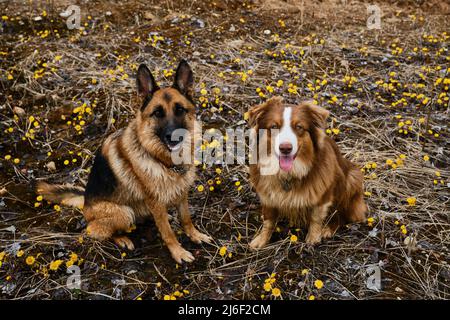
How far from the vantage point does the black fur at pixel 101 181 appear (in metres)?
3.72

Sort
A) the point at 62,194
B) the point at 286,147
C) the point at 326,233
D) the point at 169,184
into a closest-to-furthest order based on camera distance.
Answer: the point at 286,147 → the point at 169,184 → the point at 326,233 → the point at 62,194

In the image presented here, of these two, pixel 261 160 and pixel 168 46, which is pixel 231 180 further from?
pixel 168 46

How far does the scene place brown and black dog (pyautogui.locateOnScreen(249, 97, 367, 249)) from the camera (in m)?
3.20

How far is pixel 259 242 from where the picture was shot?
3.90 meters

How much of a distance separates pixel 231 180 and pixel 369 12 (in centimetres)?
628

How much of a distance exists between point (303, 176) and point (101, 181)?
2.02 m

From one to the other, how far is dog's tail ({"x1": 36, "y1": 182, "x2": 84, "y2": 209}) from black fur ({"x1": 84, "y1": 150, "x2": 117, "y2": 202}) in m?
0.47

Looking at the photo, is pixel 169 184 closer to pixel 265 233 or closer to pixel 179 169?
pixel 179 169

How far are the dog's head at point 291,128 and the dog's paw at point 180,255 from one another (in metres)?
1.40

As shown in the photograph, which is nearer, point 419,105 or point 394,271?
point 394,271

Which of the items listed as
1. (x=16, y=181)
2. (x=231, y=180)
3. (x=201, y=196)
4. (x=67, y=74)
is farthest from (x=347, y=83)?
(x=16, y=181)

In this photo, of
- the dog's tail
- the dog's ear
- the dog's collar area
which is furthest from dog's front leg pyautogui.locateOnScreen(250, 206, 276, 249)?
the dog's tail

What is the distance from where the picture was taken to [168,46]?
6957 millimetres

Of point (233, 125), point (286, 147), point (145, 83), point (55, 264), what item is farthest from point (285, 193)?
point (55, 264)
